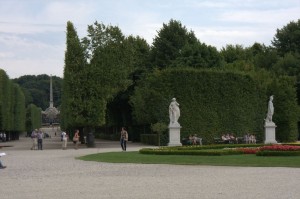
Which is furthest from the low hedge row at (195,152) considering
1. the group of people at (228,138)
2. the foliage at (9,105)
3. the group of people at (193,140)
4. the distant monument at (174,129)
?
the foliage at (9,105)

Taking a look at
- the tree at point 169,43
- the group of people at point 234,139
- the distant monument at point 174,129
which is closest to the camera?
the distant monument at point 174,129

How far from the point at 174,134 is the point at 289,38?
34548 mm

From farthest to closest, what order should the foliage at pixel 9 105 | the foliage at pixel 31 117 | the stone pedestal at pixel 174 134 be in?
the foliage at pixel 31 117 < the foliage at pixel 9 105 < the stone pedestal at pixel 174 134

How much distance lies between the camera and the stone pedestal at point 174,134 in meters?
46.6

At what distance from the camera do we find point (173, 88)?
50781 mm

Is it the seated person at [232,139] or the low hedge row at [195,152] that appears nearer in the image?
the low hedge row at [195,152]

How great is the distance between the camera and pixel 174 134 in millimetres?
46844

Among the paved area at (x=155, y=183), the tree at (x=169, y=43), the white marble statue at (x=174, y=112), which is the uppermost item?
the tree at (x=169, y=43)

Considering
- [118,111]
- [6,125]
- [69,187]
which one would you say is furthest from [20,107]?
[69,187]

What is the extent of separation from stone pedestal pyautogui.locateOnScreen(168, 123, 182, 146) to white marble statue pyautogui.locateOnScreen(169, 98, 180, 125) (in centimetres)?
42

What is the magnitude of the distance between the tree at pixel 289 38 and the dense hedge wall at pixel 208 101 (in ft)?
72.3

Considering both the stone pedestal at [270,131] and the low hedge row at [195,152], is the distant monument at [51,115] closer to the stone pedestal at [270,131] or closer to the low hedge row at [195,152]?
the stone pedestal at [270,131]

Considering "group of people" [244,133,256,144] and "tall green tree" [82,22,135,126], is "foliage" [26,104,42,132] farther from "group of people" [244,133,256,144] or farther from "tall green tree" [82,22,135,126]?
"group of people" [244,133,256,144]

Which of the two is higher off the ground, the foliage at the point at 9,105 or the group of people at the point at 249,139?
the foliage at the point at 9,105
